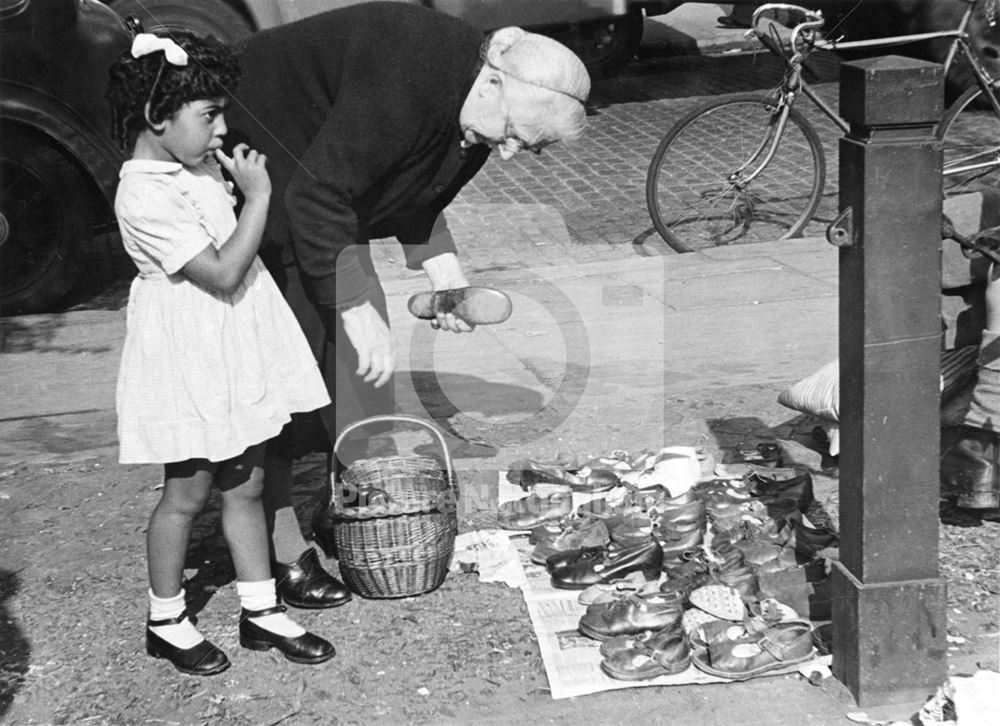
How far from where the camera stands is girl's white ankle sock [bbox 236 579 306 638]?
3.36 m

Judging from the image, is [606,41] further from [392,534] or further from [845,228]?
[845,228]

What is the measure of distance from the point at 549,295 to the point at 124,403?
11.8 ft

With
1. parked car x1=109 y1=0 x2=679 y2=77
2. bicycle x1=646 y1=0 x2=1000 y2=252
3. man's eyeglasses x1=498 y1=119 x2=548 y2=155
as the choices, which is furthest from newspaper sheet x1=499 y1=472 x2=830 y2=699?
parked car x1=109 y1=0 x2=679 y2=77

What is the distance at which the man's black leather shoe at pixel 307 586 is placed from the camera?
3.62 meters

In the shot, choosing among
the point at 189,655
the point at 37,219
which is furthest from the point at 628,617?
the point at 37,219

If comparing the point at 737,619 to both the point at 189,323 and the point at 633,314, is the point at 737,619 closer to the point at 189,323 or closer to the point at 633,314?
the point at 189,323

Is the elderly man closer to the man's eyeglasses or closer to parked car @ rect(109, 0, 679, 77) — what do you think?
the man's eyeglasses

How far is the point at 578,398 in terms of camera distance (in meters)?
5.18

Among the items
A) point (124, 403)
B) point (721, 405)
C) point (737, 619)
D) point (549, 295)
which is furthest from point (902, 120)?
point (549, 295)

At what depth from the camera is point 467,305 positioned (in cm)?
371

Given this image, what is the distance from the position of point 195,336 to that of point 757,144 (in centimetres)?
487

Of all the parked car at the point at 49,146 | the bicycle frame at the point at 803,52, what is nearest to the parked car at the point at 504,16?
the parked car at the point at 49,146

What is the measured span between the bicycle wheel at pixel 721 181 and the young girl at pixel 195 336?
424cm

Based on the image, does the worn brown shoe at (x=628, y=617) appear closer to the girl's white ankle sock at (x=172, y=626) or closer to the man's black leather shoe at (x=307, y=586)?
the man's black leather shoe at (x=307, y=586)
